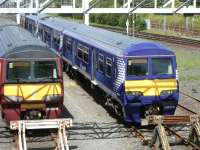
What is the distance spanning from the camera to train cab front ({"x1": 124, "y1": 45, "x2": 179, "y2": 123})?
1492cm

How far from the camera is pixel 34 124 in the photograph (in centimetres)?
1281

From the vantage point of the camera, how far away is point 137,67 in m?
15.1

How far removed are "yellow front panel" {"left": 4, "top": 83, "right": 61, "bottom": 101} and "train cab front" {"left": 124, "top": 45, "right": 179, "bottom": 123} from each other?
7.27ft

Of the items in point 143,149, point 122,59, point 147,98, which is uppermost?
point 122,59

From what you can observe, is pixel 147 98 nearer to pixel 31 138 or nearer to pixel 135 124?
pixel 135 124

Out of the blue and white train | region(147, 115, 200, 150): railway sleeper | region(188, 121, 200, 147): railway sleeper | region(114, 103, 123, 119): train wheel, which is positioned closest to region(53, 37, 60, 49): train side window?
the blue and white train

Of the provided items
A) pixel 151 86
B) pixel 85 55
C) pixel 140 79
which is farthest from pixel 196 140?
pixel 85 55

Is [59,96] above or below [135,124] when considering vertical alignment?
above

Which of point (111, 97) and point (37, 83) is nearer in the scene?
point (37, 83)

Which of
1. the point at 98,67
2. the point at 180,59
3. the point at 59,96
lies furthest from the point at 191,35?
the point at 59,96

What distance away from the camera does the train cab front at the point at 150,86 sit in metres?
14.9

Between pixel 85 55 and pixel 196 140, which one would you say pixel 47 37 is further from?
pixel 196 140

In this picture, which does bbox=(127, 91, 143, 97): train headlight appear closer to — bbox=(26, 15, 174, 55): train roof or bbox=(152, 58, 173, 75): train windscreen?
bbox=(152, 58, 173, 75): train windscreen

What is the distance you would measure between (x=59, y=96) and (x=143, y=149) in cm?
→ 277
